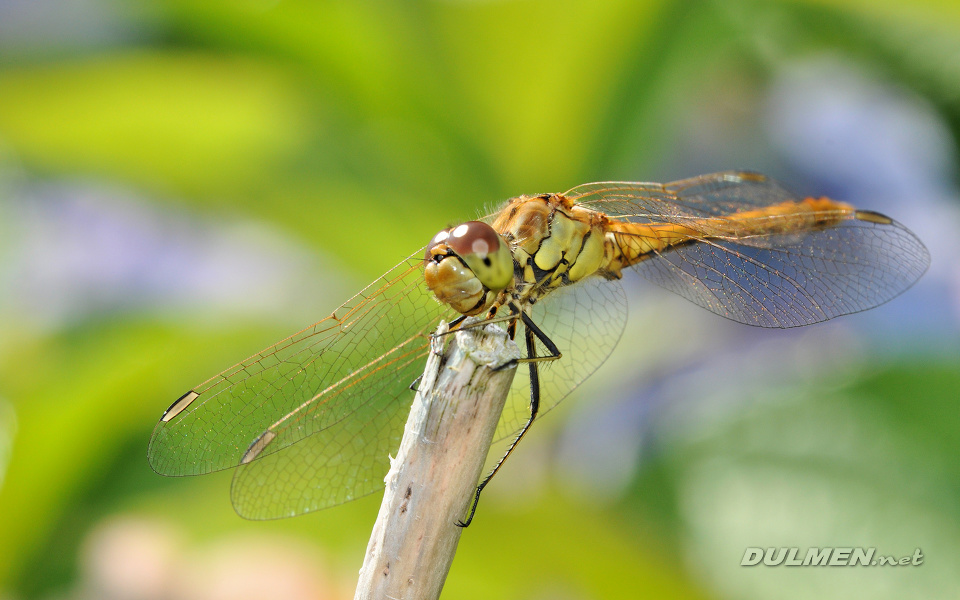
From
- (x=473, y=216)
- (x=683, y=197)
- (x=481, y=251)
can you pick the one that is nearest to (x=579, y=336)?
(x=683, y=197)

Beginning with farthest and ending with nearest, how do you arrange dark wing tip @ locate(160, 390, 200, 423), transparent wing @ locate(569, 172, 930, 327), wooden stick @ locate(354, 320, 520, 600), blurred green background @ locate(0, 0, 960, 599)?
blurred green background @ locate(0, 0, 960, 599) < transparent wing @ locate(569, 172, 930, 327) < dark wing tip @ locate(160, 390, 200, 423) < wooden stick @ locate(354, 320, 520, 600)

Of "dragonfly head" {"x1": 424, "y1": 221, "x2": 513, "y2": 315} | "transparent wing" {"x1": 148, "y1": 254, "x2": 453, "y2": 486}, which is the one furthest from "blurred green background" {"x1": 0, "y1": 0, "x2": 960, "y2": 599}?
"dragonfly head" {"x1": 424, "y1": 221, "x2": 513, "y2": 315}

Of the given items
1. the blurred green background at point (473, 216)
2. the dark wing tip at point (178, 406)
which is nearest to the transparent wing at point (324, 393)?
the dark wing tip at point (178, 406)

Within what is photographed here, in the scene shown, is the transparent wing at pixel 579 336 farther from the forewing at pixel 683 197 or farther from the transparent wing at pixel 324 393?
the transparent wing at pixel 324 393

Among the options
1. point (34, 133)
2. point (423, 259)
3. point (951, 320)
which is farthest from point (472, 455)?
point (34, 133)

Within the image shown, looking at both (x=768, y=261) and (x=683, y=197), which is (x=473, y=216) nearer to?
(x=683, y=197)

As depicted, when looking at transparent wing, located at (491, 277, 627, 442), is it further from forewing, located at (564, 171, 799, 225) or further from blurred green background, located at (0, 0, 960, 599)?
blurred green background, located at (0, 0, 960, 599)

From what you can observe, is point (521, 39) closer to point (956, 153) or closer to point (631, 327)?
point (631, 327)
